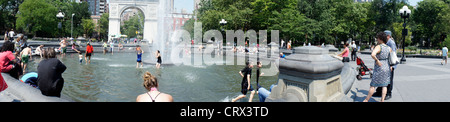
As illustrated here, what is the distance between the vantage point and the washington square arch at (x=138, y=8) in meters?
55.4

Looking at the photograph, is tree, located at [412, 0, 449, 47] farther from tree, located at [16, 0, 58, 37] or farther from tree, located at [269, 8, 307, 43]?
tree, located at [16, 0, 58, 37]

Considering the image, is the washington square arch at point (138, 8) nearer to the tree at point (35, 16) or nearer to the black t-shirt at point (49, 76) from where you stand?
the tree at point (35, 16)

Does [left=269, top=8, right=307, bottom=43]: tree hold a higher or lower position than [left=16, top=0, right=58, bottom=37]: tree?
lower

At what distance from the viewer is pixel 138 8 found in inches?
2199

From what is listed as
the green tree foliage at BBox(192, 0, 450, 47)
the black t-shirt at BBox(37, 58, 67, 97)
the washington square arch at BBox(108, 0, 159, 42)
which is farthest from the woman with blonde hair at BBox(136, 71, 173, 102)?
the washington square arch at BBox(108, 0, 159, 42)

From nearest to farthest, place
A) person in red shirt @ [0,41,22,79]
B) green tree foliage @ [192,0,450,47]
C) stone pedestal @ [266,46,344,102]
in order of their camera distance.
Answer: stone pedestal @ [266,46,344,102]
person in red shirt @ [0,41,22,79]
green tree foliage @ [192,0,450,47]

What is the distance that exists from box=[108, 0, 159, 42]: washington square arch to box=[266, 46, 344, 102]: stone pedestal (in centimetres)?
5308

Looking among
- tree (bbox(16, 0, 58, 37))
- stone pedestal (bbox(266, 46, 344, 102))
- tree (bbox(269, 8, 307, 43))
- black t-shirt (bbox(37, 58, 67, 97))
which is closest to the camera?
stone pedestal (bbox(266, 46, 344, 102))

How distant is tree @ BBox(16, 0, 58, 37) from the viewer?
5316 cm
